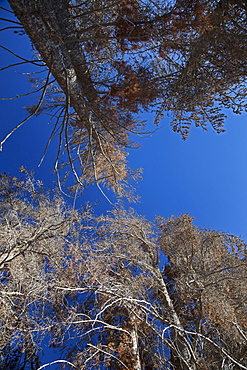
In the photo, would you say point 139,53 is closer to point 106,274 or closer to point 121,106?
point 121,106

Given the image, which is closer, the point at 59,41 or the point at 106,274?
the point at 59,41

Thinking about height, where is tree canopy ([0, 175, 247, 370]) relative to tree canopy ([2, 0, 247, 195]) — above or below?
below

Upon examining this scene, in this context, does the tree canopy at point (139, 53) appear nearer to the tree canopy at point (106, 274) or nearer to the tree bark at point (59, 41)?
the tree bark at point (59, 41)

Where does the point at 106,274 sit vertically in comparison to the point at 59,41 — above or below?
below

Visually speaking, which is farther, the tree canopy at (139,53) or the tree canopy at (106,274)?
the tree canopy at (106,274)

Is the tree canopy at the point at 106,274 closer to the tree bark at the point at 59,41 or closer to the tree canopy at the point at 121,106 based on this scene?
the tree canopy at the point at 121,106

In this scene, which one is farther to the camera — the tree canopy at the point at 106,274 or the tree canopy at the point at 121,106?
the tree canopy at the point at 106,274

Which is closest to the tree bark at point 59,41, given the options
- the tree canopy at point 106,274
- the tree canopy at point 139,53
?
the tree canopy at point 139,53

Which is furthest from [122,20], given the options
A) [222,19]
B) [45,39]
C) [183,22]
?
[222,19]

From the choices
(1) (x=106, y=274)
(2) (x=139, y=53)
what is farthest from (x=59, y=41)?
(1) (x=106, y=274)

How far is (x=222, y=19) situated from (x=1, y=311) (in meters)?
7.52

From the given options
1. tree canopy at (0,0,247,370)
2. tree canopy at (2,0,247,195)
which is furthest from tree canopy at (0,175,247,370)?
tree canopy at (2,0,247,195)

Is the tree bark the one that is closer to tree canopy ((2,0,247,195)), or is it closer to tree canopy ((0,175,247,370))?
tree canopy ((2,0,247,195))

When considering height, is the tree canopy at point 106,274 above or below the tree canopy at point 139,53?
below
